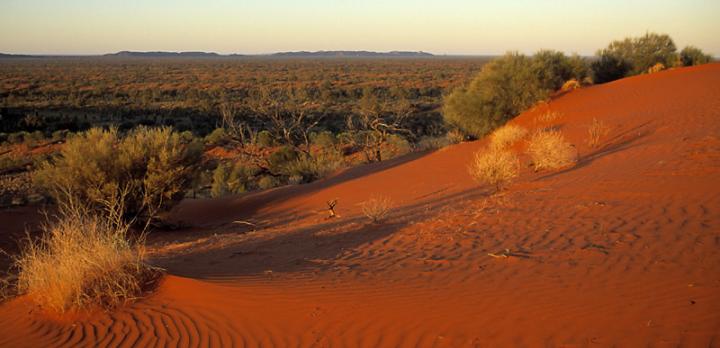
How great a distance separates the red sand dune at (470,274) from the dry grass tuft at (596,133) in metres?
2.14

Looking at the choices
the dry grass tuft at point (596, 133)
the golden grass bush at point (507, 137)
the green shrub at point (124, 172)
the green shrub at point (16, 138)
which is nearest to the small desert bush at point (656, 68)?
the dry grass tuft at point (596, 133)

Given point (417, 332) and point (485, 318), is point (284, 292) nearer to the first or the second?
point (417, 332)

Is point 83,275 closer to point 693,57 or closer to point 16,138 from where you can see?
point 16,138

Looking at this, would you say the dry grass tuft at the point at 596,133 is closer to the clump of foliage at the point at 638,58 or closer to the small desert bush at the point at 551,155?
the small desert bush at the point at 551,155

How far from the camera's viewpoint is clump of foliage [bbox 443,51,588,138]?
20.6 metres

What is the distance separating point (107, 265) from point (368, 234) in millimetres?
3865

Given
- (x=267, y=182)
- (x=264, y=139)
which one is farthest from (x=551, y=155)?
(x=264, y=139)

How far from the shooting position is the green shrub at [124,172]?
37.7 ft

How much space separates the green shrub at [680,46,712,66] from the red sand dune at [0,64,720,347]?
19.4m

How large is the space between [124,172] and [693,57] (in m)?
27.6

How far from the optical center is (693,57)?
Result: 27.8 m

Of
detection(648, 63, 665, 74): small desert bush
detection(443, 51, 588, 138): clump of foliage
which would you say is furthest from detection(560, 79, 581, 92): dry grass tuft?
detection(648, 63, 665, 74): small desert bush

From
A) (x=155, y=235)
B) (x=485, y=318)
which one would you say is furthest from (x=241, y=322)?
(x=155, y=235)

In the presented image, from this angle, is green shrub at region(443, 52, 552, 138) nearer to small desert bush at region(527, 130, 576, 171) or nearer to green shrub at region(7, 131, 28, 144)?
small desert bush at region(527, 130, 576, 171)
